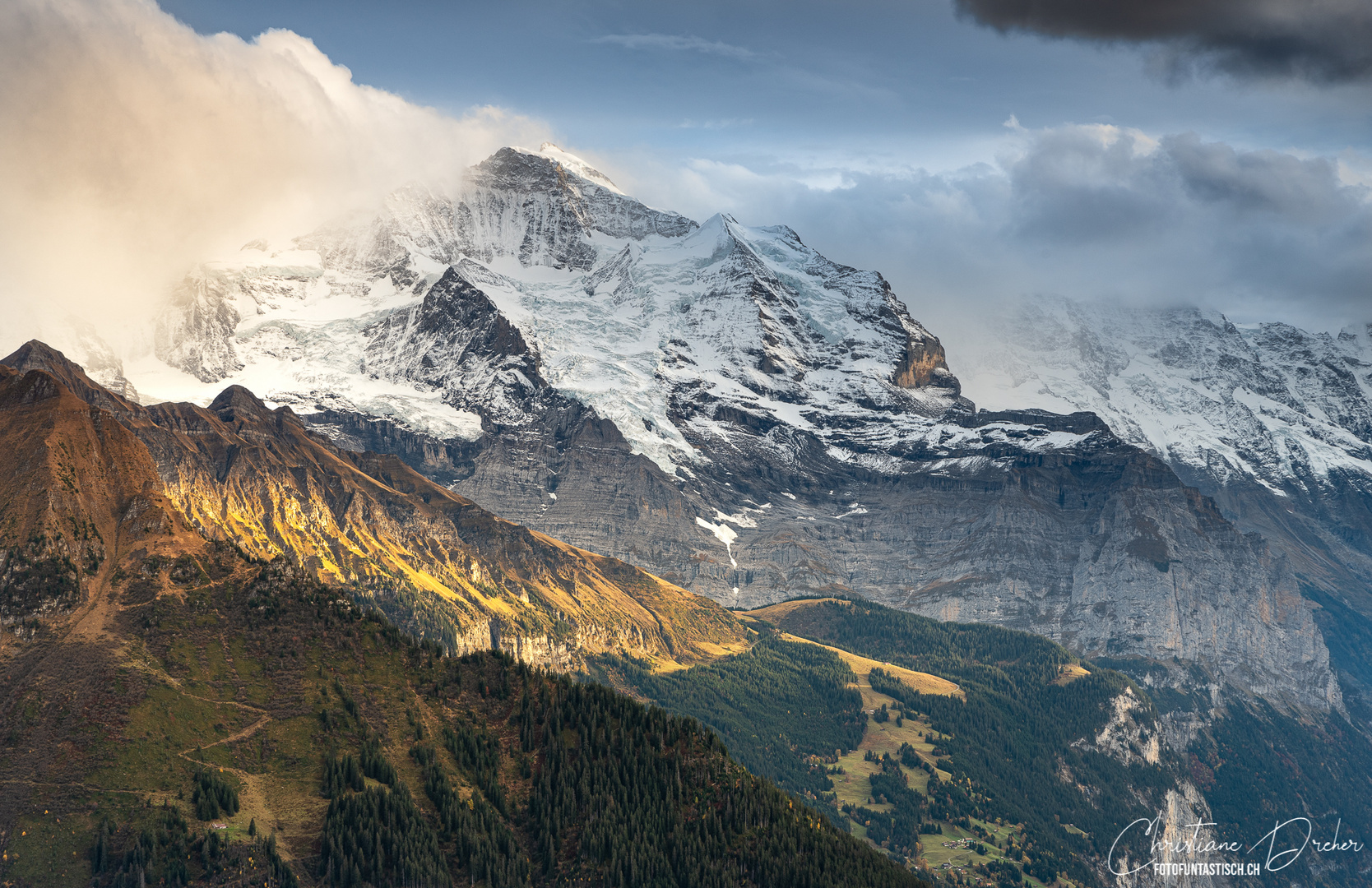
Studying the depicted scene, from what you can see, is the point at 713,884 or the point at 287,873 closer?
the point at 287,873

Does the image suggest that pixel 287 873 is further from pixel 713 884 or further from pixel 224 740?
pixel 713 884

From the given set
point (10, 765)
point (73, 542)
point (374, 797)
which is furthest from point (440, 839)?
point (73, 542)

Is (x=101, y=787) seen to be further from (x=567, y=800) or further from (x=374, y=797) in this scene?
(x=567, y=800)

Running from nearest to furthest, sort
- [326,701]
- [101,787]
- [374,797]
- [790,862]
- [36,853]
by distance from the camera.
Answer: [36,853] < [101,787] < [374,797] < [326,701] < [790,862]

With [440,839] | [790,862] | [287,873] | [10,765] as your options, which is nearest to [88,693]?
[10,765]

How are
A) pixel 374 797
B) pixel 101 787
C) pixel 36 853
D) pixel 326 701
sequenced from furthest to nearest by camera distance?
1. pixel 326 701
2. pixel 374 797
3. pixel 101 787
4. pixel 36 853

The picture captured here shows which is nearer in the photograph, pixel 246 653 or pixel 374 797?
pixel 374 797

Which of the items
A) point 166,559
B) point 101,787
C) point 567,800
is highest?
point 166,559

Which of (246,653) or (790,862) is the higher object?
(246,653)

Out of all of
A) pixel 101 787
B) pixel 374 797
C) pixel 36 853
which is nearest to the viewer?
pixel 36 853
